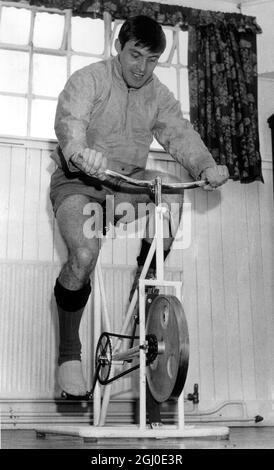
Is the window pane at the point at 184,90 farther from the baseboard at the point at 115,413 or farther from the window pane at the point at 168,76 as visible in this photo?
the baseboard at the point at 115,413

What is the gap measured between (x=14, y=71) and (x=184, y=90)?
3.52 feet

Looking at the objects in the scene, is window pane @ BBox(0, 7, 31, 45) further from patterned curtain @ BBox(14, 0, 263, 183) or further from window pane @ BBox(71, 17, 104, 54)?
window pane @ BBox(71, 17, 104, 54)

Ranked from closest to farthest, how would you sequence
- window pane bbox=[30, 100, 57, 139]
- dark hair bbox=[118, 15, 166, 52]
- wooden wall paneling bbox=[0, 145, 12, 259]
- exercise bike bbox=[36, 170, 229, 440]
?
exercise bike bbox=[36, 170, 229, 440] < dark hair bbox=[118, 15, 166, 52] < wooden wall paneling bbox=[0, 145, 12, 259] < window pane bbox=[30, 100, 57, 139]

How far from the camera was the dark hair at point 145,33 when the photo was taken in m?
2.34

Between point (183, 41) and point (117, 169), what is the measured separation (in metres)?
1.93

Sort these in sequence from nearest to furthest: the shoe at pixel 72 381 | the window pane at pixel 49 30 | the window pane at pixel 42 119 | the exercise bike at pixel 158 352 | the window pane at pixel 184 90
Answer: the exercise bike at pixel 158 352, the shoe at pixel 72 381, the window pane at pixel 42 119, the window pane at pixel 49 30, the window pane at pixel 184 90

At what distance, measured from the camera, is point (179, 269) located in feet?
12.2

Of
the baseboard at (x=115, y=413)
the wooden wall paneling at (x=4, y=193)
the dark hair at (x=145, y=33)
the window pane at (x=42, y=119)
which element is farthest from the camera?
the window pane at (x=42, y=119)

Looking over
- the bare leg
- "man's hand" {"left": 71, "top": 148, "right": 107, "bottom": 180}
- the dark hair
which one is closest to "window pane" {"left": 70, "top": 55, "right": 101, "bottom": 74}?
the dark hair

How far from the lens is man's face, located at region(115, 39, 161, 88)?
237 cm

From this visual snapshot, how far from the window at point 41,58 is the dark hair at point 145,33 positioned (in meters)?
1.42

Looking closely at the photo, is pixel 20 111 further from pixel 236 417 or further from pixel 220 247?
pixel 236 417

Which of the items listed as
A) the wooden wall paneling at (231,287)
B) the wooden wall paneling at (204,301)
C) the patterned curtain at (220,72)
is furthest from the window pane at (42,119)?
the wooden wall paneling at (231,287)

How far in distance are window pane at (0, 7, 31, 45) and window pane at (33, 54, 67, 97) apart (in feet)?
0.49
